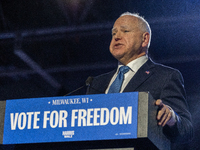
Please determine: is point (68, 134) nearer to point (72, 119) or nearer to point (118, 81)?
point (72, 119)

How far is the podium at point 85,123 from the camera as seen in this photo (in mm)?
1496

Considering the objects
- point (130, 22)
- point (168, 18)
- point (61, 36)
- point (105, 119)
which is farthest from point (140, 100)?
point (61, 36)

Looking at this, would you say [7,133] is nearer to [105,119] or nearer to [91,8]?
[105,119]

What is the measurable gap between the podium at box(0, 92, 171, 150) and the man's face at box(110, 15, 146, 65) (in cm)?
80

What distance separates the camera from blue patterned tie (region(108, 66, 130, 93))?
2.14 metres

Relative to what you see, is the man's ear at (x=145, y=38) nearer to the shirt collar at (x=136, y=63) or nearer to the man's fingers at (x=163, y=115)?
the shirt collar at (x=136, y=63)

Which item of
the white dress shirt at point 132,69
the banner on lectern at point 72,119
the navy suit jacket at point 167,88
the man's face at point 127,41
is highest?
the man's face at point 127,41

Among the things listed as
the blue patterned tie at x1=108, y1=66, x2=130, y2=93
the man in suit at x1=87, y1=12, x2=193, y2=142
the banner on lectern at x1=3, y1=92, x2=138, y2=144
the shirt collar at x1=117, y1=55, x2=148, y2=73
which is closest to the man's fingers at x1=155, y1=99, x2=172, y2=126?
the man in suit at x1=87, y1=12, x2=193, y2=142

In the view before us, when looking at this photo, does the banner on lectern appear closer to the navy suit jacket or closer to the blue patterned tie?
the navy suit jacket

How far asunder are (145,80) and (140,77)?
3cm

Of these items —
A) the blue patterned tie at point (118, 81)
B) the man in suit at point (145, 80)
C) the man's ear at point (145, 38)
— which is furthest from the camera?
the man's ear at point (145, 38)

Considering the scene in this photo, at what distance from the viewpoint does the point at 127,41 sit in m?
2.40

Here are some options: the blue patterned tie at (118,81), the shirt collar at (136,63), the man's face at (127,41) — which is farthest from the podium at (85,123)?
the man's face at (127,41)

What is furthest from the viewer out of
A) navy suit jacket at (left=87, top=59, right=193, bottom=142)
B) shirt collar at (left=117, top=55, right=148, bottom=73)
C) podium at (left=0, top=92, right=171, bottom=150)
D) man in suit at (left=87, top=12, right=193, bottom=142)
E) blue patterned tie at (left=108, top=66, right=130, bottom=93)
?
shirt collar at (left=117, top=55, right=148, bottom=73)
